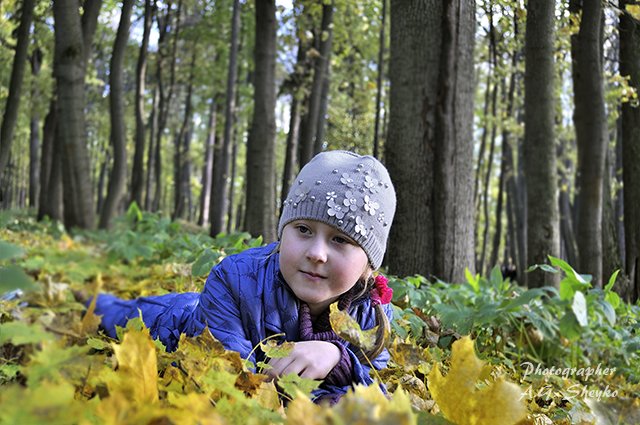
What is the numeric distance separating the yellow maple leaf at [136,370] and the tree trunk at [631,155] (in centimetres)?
563

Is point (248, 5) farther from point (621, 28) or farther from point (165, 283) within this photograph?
point (165, 283)

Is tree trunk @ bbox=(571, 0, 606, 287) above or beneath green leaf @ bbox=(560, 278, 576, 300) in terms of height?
above

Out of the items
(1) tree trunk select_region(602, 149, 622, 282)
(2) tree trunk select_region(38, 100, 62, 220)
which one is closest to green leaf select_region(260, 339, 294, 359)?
(1) tree trunk select_region(602, 149, 622, 282)

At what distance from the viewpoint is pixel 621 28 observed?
19.4 ft

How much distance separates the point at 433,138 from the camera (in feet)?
16.1

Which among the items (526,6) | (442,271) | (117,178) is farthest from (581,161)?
(117,178)

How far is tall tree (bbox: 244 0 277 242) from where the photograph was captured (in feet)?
22.9

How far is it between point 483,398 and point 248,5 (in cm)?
1370

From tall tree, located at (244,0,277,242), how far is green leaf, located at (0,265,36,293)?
5.92m

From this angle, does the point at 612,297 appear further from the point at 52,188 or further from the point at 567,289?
the point at 52,188

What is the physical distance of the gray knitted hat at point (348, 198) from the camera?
7.33ft

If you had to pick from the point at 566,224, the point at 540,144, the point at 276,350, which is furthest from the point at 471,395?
the point at 566,224

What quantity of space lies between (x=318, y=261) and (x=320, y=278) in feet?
0.24

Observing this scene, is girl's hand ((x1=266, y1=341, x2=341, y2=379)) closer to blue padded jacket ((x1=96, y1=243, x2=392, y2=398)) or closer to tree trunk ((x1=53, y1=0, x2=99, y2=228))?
blue padded jacket ((x1=96, y1=243, x2=392, y2=398))
